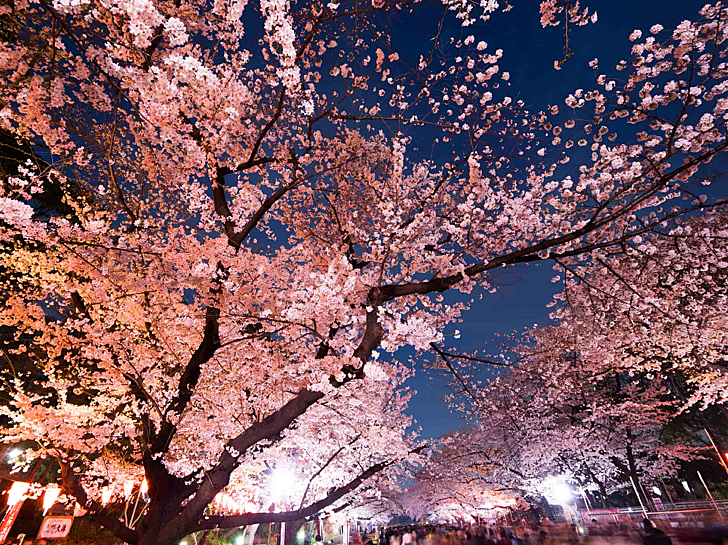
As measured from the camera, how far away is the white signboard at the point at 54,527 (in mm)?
11617

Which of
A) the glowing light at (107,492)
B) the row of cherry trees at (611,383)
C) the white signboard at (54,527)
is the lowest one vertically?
the white signboard at (54,527)

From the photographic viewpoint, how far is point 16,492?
9781 millimetres

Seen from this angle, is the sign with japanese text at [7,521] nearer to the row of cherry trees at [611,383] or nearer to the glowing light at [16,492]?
the glowing light at [16,492]

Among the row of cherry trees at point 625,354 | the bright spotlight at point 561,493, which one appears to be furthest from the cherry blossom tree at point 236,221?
the bright spotlight at point 561,493

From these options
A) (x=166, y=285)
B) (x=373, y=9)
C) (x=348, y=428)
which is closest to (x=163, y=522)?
(x=166, y=285)

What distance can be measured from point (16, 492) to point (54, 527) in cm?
360

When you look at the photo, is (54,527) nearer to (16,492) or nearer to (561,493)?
(16,492)

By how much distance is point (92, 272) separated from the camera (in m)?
7.29

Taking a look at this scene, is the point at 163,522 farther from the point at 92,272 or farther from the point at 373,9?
the point at 373,9

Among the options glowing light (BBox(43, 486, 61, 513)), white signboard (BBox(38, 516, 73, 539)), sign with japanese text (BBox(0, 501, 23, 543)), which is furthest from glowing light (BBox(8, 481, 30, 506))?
white signboard (BBox(38, 516, 73, 539))

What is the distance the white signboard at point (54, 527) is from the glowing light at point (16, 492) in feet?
8.51

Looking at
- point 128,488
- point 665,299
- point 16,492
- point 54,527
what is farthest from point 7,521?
point 665,299

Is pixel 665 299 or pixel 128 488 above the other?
pixel 665 299

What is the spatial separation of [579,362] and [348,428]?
16.2m
